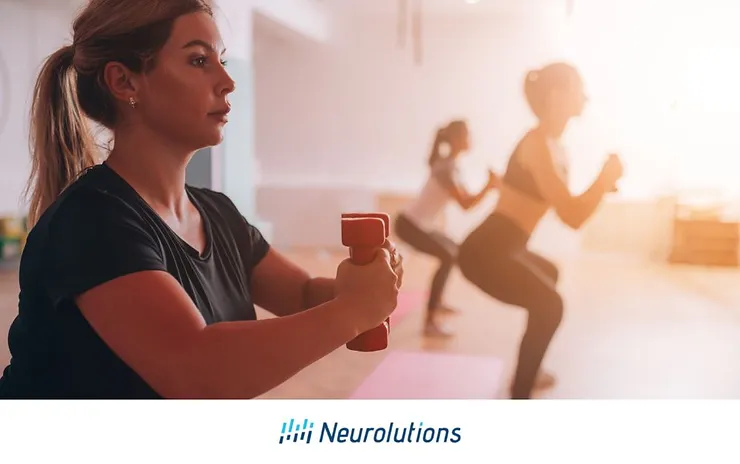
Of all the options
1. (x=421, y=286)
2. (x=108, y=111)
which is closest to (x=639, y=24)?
(x=421, y=286)

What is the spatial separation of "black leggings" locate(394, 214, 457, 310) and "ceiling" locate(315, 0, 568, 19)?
37 cm

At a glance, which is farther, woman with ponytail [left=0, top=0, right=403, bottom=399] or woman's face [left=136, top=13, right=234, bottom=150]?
woman's face [left=136, top=13, right=234, bottom=150]

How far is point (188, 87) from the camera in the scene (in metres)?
0.87

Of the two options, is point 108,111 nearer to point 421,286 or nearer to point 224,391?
point 224,391

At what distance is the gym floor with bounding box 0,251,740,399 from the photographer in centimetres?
114

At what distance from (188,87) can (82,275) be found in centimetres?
31

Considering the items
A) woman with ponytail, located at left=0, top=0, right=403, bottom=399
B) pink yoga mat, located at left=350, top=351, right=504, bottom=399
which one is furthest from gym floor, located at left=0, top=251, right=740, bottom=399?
woman with ponytail, located at left=0, top=0, right=403, bottom=399

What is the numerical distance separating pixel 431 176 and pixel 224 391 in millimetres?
559

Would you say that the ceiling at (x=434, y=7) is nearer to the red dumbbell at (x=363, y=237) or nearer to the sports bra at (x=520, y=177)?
the sports bra at (x=520, y=177)

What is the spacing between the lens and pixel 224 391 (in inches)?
29.5
